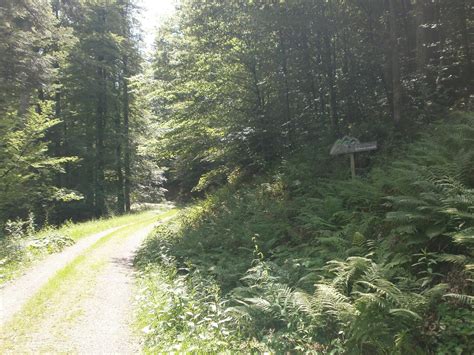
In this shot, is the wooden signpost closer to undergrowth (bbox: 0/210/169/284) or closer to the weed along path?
the weed along path

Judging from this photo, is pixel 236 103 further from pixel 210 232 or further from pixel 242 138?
pixel 210 232

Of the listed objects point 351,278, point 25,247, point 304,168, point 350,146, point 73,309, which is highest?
point 350,146

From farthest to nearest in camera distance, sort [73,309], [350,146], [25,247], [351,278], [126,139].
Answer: [126,139]
[25,247]
[350,146]
[73,309]
[351,278]

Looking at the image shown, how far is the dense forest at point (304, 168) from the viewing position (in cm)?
500

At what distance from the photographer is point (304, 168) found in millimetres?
12539

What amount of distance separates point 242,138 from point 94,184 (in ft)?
59.5

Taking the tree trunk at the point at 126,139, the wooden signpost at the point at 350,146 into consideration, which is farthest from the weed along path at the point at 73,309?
the tree trunk at the point at 126,139

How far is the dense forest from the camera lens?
5.00 metres

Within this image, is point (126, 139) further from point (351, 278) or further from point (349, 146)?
point (351, 278)

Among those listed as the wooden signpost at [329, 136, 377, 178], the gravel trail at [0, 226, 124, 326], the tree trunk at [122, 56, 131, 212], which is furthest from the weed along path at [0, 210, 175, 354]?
the tree trunk at [122, 56, 131, 212]

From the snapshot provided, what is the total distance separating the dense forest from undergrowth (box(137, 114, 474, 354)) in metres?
0.03

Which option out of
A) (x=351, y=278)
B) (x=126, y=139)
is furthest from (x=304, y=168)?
(x=126, y=139)

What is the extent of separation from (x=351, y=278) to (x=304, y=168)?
712cm

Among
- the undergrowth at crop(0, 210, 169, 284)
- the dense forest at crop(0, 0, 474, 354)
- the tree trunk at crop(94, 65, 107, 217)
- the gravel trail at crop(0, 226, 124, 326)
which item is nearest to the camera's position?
the dense forest at crop(0, 0, 474, 354)
